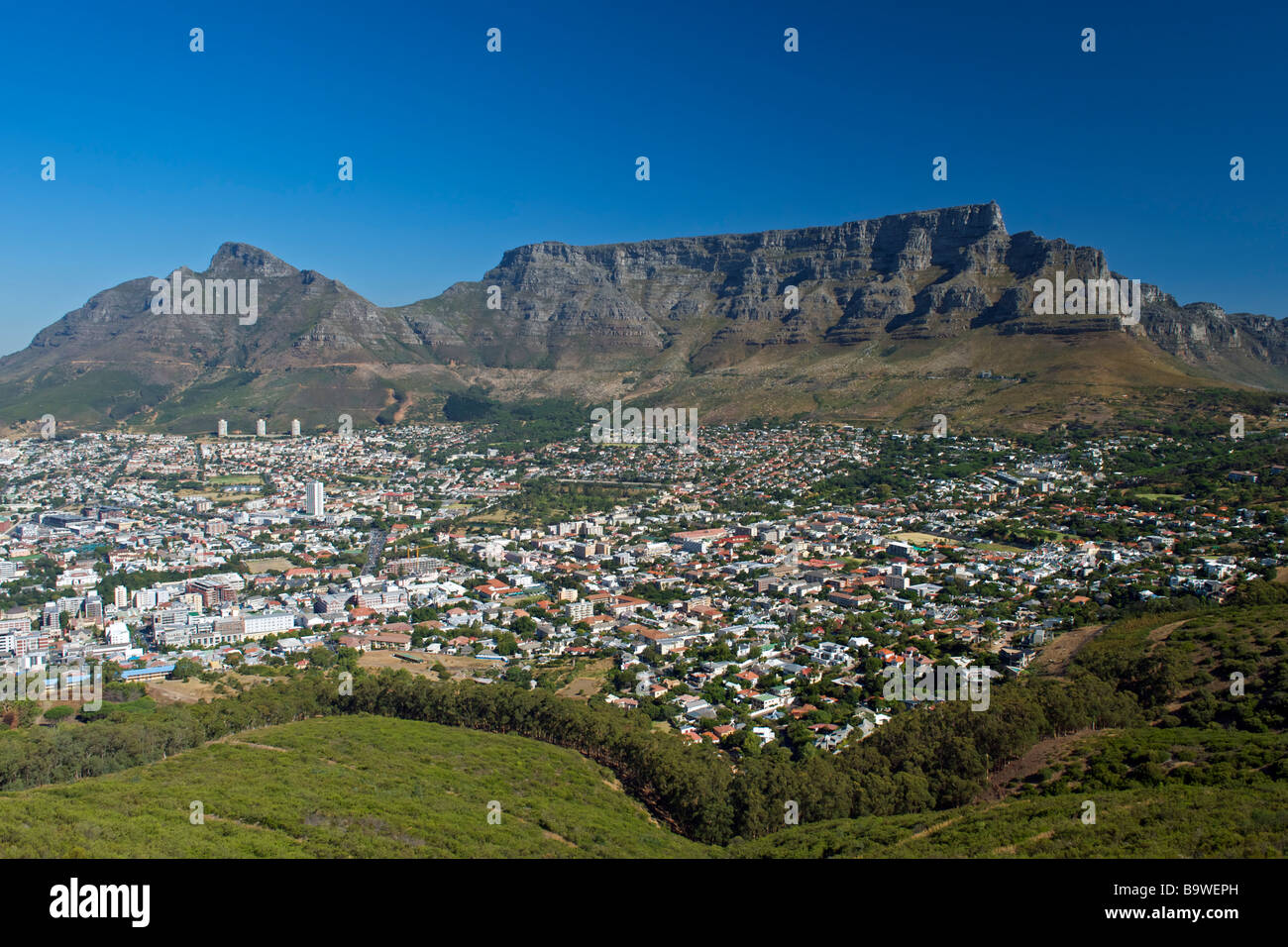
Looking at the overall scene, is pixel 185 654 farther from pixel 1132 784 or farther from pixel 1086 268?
pixel 1086 268

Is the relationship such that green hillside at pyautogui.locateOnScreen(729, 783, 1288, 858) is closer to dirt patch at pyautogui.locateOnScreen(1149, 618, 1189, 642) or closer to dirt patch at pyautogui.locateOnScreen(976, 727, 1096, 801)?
dirt patch at pyautogui.locateOnScreen(976, 727, 1096, 801)

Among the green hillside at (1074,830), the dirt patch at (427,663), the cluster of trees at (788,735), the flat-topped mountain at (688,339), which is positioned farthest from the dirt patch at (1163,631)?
the flat-topped mountain at (688,339)

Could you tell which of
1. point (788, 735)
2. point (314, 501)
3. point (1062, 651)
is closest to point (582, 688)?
point (788, 735)

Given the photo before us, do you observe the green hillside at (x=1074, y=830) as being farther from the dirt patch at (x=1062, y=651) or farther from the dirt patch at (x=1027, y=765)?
the dirt patch at (x=1062, y=651)

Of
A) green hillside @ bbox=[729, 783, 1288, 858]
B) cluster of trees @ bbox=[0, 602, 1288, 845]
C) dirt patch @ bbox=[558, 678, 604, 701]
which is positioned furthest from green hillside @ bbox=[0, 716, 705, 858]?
dirt patch @ bbox=[558, 678, 604, 701]

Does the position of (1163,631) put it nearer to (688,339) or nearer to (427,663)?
(427,663)

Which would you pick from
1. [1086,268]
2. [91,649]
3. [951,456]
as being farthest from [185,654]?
[1086,268]

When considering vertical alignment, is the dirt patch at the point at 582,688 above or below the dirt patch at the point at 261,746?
below
